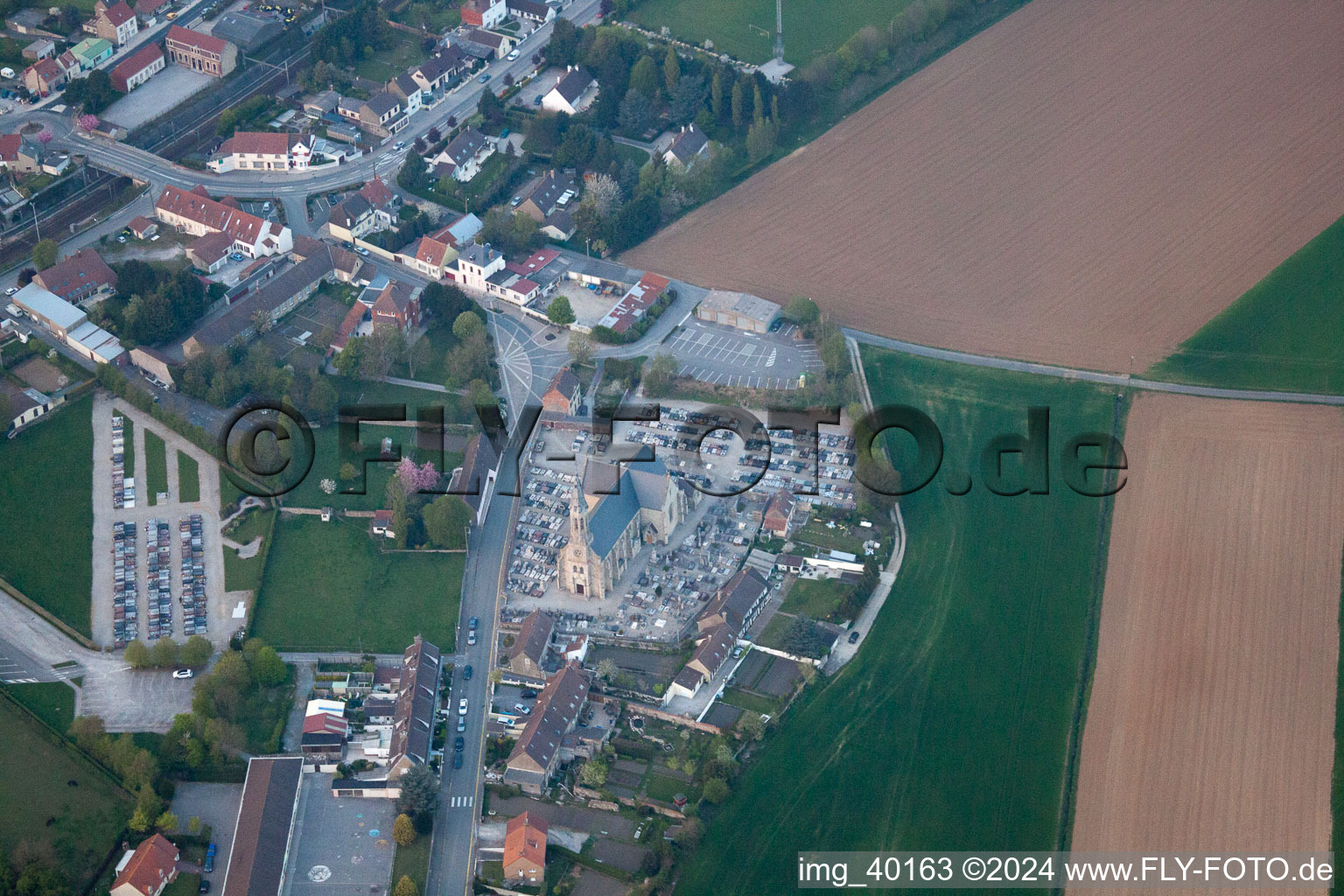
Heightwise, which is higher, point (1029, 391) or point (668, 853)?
point (1029, 391)

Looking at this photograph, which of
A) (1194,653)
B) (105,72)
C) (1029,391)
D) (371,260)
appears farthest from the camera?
(105,72)

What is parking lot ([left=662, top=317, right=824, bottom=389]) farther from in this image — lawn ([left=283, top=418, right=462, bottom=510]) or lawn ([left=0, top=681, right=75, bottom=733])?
lawn ([left=0, top=681, right=75, bottom=733])

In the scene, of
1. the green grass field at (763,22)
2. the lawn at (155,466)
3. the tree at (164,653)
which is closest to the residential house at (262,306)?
the lawn at (155,466)

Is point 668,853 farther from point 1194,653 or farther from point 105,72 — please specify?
point 105,72

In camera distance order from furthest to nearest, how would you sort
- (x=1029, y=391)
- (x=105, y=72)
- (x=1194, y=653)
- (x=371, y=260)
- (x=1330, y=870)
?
(x=105, y=72) → (x=371, y=260) → (x=1029, y=391) → (x=1194, y=653) → (x=1330, y=870)

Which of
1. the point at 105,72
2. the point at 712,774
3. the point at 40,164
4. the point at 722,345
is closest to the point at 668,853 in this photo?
the point at 712,774

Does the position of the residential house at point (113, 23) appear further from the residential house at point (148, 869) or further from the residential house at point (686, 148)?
the residential house at point (148, 869)
